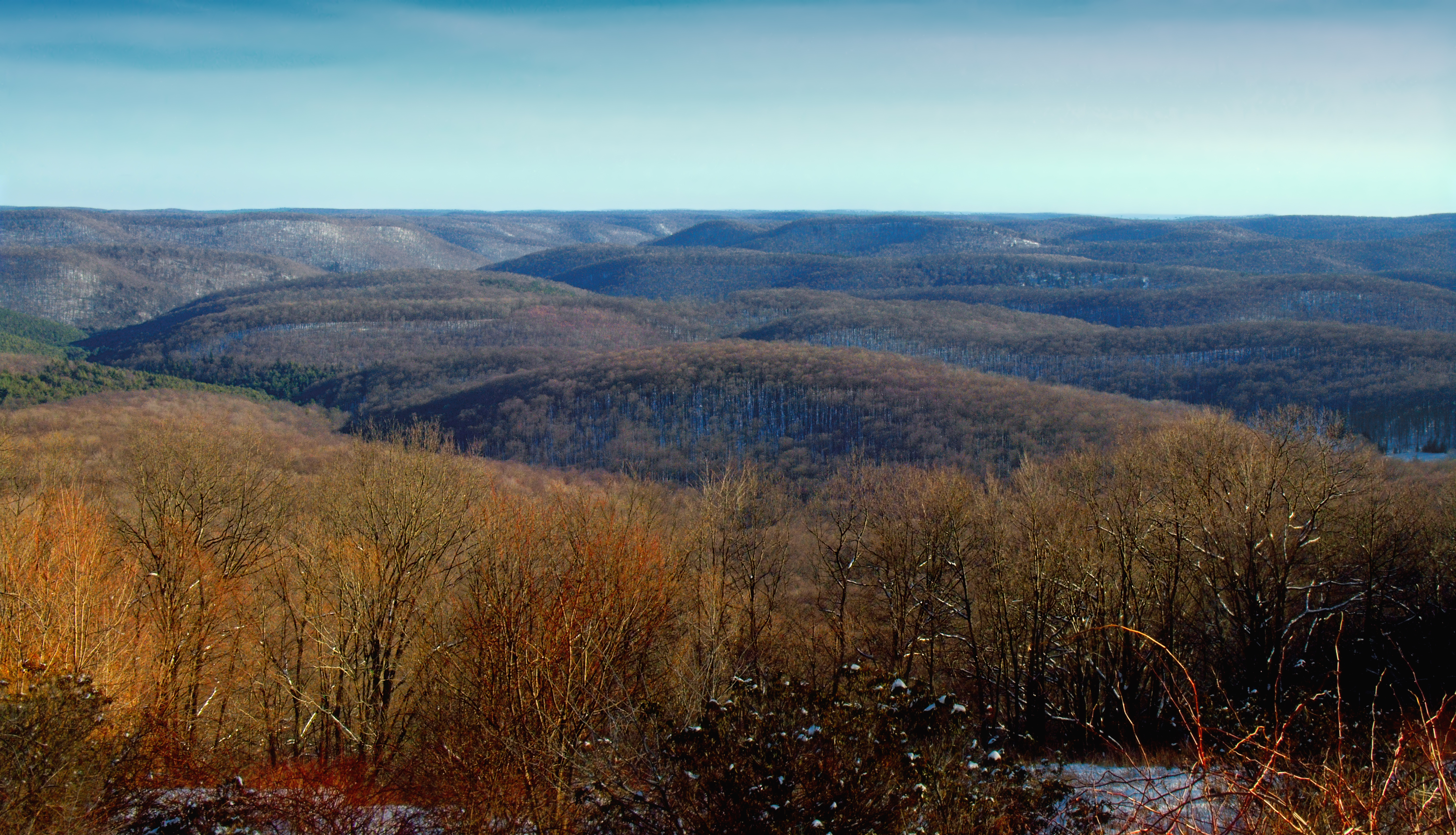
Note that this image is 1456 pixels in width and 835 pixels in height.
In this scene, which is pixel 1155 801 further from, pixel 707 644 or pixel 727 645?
pixel 727 645

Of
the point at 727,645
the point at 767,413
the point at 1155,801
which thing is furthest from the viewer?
the point at 767,413

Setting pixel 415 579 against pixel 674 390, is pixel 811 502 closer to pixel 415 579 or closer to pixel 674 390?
pixel 415 579

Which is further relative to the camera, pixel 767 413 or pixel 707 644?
pixel 767 413

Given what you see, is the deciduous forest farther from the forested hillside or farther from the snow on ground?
the forested hillside

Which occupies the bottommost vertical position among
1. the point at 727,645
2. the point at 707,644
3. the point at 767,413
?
the point at 767,413

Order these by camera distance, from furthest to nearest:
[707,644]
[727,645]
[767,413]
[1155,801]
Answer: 1. [767,413]
2. [727,645]
3. [707,644]
4. [1155,801]

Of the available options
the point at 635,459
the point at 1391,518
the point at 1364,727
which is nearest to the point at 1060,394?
the point at 635,459

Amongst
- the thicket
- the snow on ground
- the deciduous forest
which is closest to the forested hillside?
the deciduous forest

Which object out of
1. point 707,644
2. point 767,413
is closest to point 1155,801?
point 707,644

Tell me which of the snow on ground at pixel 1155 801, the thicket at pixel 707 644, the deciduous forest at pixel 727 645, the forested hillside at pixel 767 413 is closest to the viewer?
the snow on ground at pixel 1155 801

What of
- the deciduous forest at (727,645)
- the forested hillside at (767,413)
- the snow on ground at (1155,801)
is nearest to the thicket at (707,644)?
the deciduous forest at (727,645)

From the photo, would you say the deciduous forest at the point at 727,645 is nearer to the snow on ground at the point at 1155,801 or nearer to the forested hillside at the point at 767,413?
the snow on ground at the point at 1155,801
